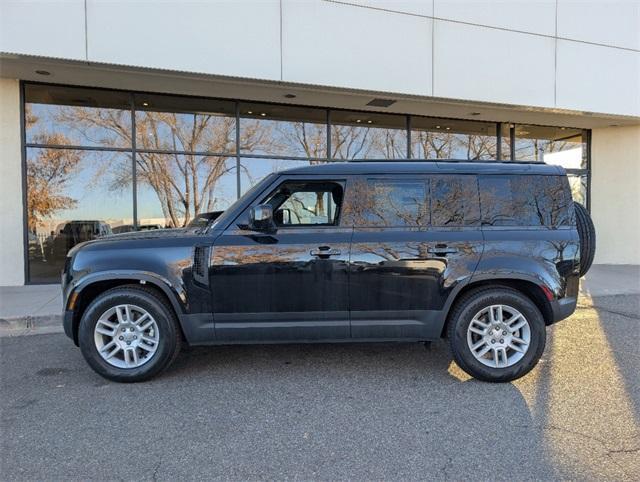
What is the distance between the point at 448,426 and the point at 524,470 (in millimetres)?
604

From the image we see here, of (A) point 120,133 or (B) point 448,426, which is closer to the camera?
(B) point 448,426

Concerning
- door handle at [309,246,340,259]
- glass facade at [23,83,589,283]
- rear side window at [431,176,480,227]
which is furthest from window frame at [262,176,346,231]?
glass facade at [23,83,589,283]

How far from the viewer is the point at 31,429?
3084 millimetres

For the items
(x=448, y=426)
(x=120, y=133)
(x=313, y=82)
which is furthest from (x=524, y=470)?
(x=120, y=133)

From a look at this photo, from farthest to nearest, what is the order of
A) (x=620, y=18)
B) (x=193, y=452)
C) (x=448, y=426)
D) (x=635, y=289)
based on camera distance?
(x=620, y=18)
(x=635, y=289)
(x=448, y=426)
(x=193, y=452)

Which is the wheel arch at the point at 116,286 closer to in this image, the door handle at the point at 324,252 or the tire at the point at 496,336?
the door handle at the point at 324,252

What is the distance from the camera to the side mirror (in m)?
3.64

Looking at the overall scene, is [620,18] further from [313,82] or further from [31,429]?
[31,429]

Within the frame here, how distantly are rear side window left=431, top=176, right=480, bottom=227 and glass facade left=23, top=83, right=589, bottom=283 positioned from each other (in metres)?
5.88

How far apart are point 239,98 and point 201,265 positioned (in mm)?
6722

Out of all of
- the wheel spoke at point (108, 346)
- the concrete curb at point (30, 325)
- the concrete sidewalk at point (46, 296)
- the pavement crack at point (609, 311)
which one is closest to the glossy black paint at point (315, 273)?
the wheel spoke at point (108, 346)

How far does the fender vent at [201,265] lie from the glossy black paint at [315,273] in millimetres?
20

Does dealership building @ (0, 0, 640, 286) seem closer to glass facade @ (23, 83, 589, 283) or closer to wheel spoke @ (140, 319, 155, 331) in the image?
Answer: glass facade @ (23, 83, 589, 283)

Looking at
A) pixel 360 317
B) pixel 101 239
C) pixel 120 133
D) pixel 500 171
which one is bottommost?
pixel 360 317
